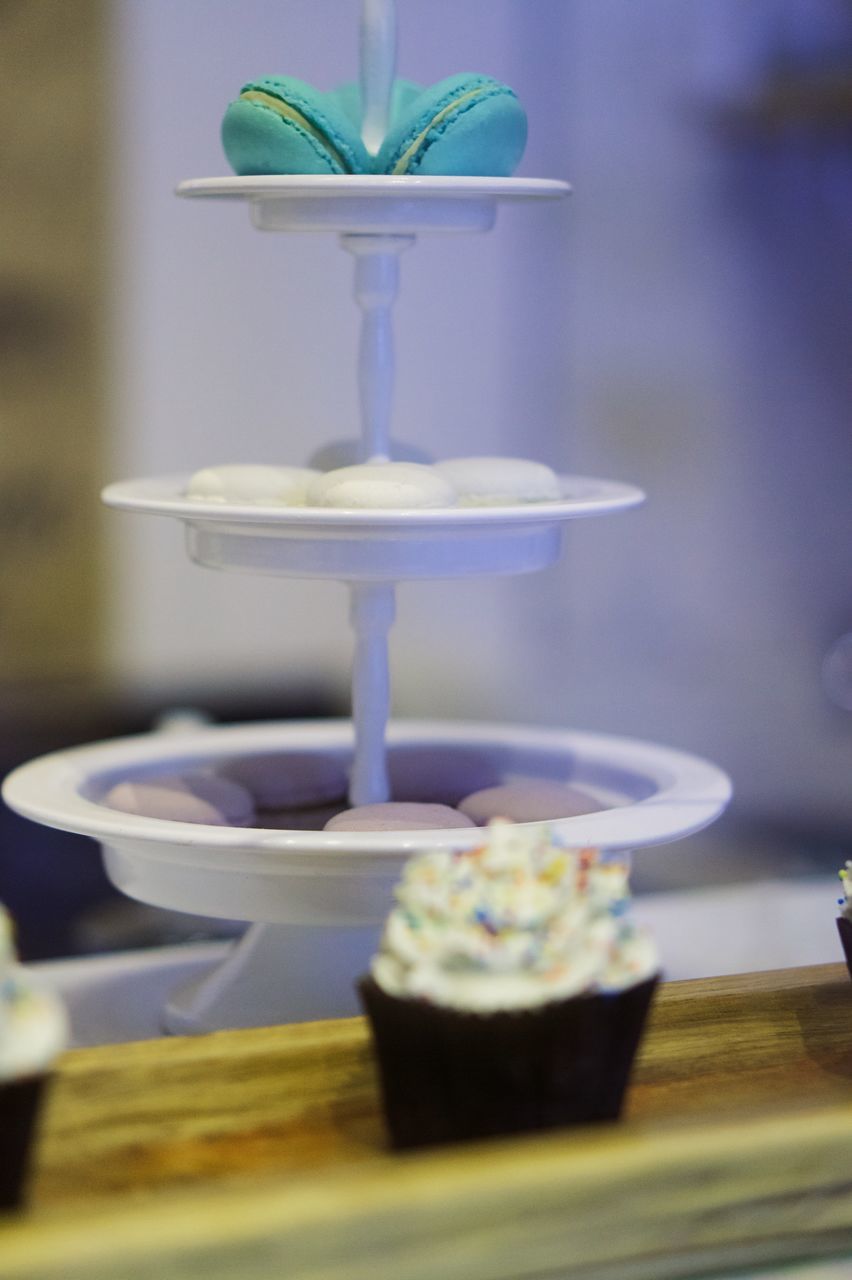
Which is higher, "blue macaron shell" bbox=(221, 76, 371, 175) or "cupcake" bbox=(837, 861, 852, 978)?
"blue macaron shell" bbox=(221, 76, 371, 175)

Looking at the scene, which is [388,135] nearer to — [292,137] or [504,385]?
[292,137]

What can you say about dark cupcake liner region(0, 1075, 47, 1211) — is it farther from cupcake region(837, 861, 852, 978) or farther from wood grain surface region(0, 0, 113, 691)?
wood grain surface region(0, 0, 113, 691)

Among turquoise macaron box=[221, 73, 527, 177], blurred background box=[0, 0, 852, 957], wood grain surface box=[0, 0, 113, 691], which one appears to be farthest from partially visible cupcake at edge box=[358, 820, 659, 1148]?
wood grain surface box=[0, 0, 113, 691]

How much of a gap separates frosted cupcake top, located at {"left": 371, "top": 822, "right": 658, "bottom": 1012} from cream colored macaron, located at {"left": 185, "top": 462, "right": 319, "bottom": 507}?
0.26 meters

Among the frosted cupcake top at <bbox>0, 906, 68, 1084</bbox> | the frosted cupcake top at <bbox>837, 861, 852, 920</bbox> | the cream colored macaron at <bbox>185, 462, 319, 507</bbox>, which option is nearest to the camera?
the frosted cupcake top at <bbox>0, 906, 68, 1084</bbox>

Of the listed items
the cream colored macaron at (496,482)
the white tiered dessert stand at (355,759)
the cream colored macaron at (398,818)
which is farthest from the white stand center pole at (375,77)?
the cream colored macaron at (398,818)

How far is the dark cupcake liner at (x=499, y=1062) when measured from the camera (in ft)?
1.80

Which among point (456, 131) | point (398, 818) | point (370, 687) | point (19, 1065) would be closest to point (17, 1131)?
point (19, 1065)

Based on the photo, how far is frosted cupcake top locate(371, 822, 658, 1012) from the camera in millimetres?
548

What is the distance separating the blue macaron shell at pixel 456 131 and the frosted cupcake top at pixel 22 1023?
422 mm

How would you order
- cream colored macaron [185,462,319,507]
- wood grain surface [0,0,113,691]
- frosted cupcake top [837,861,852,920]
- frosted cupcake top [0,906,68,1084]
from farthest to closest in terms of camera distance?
wood grain surface [0,0,113,691]
cream colored macaron [185,462,319,507]
frosted cupcake top [837,861,852,920]
frosted cupcake top [0,906,68,1084]

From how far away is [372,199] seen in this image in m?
0.75

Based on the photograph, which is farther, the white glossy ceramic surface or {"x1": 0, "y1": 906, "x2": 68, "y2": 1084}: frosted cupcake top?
the white glossy ceramic surface

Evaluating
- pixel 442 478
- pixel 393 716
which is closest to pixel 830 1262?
pixel 442 478
